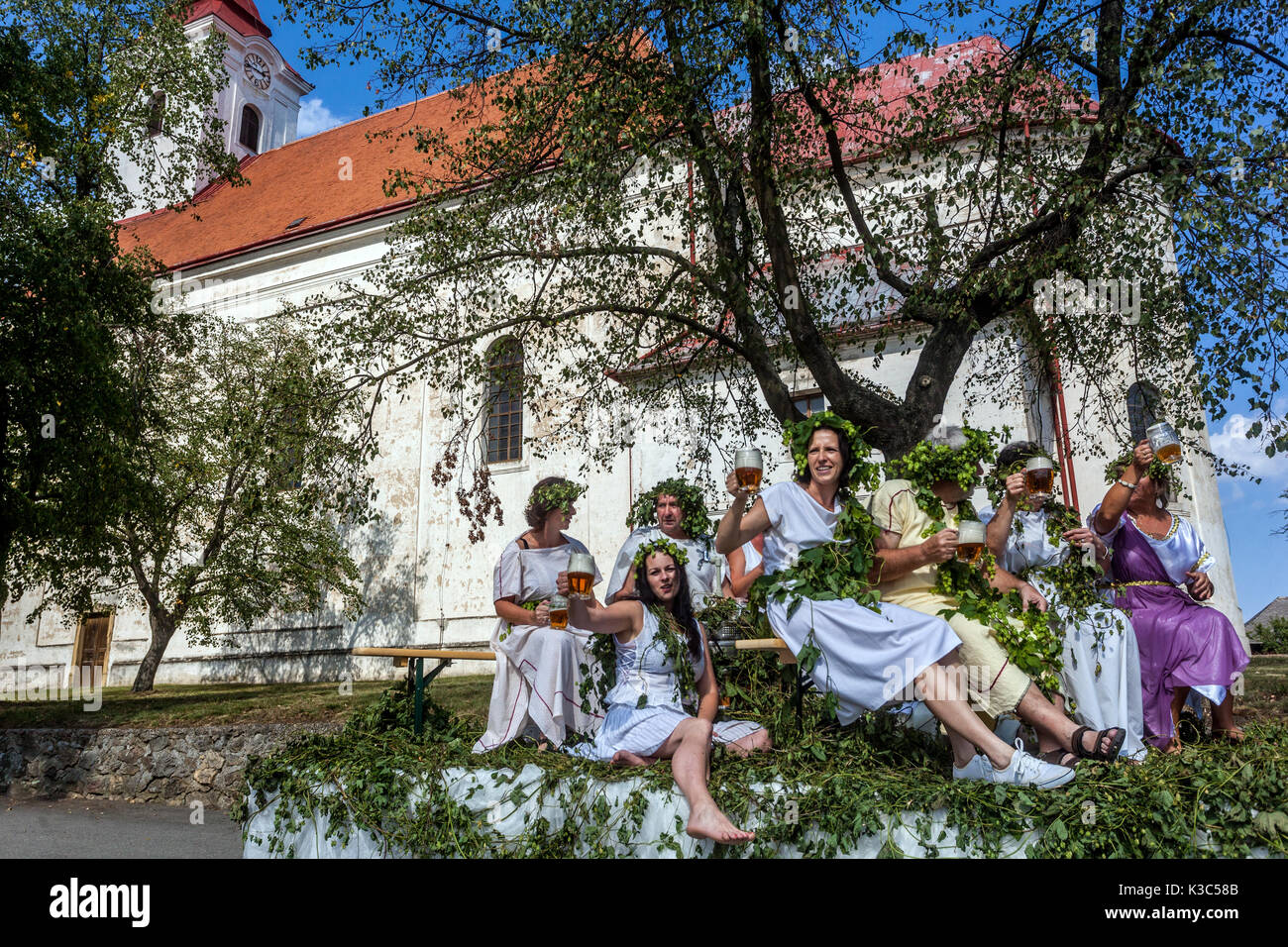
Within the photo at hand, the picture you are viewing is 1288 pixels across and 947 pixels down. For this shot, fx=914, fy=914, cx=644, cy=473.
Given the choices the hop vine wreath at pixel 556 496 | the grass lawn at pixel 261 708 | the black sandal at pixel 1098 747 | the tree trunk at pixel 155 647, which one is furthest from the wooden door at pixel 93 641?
the black sandal at pixel 1098 747

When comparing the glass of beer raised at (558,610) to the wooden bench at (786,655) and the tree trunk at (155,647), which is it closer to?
the wooden bench at (786,655)

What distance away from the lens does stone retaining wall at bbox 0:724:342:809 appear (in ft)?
33.6

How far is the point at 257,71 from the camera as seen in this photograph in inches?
1288

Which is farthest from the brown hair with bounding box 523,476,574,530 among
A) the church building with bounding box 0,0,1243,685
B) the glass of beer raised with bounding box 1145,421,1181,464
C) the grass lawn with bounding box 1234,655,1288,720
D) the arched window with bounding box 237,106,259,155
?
the arched window with bounding box 237,106,259,155

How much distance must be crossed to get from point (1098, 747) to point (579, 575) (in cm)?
230

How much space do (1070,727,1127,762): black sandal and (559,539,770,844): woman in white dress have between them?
4.73ft

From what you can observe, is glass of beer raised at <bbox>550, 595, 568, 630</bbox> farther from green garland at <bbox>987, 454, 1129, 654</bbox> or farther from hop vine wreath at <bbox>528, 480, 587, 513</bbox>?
green garland at <bbox>987, 454, 1129, 654</bbox>

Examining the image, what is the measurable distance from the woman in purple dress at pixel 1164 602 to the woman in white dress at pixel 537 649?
329 centimetres

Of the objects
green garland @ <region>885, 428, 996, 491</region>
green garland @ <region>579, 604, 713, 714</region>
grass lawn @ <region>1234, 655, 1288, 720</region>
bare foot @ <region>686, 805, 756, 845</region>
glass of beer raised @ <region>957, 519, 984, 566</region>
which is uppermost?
green garland @ <region>885, 428, 996, 491</region>

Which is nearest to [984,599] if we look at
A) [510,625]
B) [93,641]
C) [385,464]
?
[510,625]

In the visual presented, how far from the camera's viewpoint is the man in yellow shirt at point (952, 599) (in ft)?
13.2

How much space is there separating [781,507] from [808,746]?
1.22 m

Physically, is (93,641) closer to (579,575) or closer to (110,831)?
(110,831)
